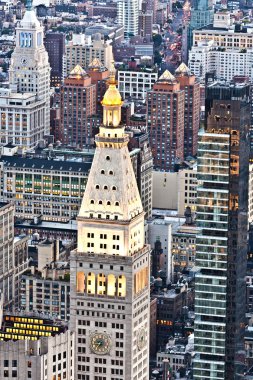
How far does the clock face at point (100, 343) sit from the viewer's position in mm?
198250

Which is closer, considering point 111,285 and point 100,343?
point 111,285

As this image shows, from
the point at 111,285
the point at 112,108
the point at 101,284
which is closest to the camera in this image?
the point at 112,108

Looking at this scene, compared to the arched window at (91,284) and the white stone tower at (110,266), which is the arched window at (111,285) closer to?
the white stone tower at (110,266)

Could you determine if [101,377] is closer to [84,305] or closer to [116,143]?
[84,305]

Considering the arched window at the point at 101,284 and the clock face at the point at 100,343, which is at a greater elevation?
the arched window at the point at 101,284

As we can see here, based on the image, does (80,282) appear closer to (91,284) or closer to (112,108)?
(91,284)

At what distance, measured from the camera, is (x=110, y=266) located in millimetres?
196625

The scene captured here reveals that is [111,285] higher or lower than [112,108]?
lower

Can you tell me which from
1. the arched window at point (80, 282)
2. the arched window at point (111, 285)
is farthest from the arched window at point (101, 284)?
the arched window at point (80, 282)

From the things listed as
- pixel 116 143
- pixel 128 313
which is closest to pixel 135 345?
pixel 128 313

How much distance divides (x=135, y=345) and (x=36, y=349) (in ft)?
37.7

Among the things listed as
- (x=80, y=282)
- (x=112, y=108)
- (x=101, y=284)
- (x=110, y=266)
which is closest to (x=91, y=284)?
(x=101, y=284)

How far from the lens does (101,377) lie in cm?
19925

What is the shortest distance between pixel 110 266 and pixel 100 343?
738 centimetres
